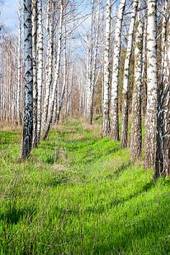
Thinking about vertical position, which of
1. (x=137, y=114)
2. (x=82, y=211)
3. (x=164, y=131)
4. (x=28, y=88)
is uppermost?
(x=28, y=88)

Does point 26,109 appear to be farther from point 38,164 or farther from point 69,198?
point 69,198

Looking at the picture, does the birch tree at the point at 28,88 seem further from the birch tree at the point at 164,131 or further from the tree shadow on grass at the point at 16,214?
the tree shadow on grass at the point at 16,214

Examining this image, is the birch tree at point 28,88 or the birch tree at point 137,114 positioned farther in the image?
the birch tree at point 28,88

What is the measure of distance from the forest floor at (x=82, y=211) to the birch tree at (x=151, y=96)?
42 centimetres

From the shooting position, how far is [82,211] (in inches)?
272

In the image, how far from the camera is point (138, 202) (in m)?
7.31

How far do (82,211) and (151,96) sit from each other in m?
4.14

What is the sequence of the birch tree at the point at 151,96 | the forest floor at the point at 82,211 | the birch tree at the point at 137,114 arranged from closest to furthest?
1. the forest floor at the point at 82,211
2. the birch tree at the point at 151,96
3. the birch tree at the point at 137,114

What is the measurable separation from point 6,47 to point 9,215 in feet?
165

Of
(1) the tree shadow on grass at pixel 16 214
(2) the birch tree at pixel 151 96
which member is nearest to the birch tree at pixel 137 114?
(2) the birch tree at pixel 151 96

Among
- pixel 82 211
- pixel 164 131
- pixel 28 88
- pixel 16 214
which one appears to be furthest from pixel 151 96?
pixel 16 214

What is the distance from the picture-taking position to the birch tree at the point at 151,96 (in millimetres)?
10156

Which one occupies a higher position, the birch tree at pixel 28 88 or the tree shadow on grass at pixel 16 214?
the birch tree at pixel 28 88

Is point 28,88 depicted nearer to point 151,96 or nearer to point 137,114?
point 137,114
